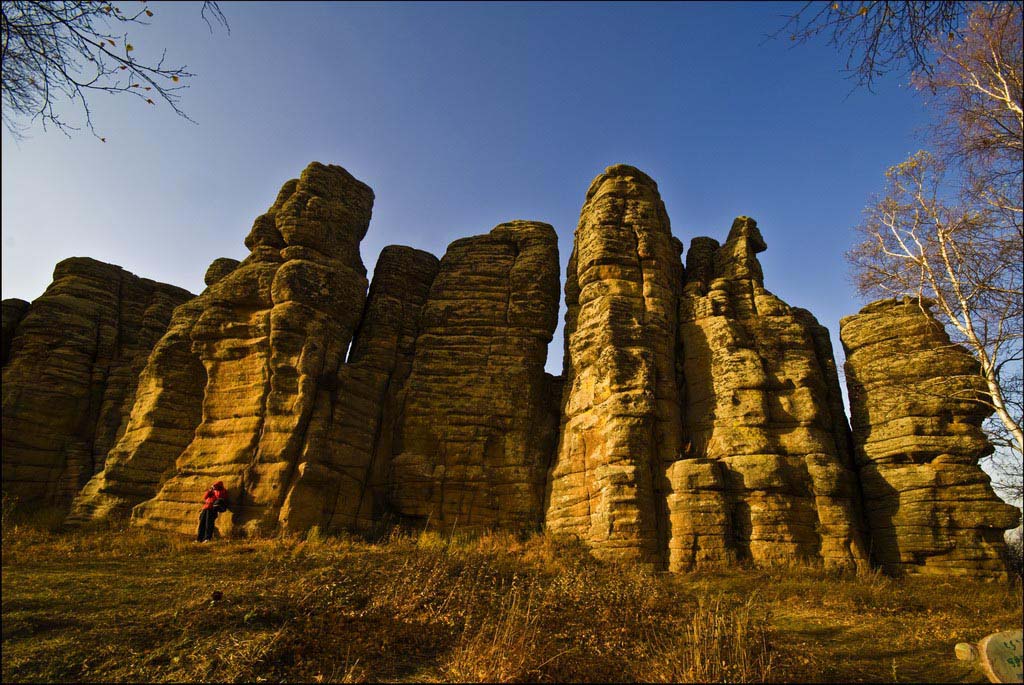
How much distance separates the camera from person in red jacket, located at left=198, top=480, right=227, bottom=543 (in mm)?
15953

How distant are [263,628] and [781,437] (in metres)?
15.4

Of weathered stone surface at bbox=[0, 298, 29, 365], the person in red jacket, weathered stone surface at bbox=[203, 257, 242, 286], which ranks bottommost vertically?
the person in red jacket

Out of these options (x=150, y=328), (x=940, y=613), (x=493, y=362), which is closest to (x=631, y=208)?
(x=493, y=362)

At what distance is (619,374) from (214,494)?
12950 millimetres

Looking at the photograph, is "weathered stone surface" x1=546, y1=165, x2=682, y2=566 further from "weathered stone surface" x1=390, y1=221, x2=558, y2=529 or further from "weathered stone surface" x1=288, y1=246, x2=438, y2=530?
"weathered stone surface" x1=288, y1=246, x2=438, y2=530

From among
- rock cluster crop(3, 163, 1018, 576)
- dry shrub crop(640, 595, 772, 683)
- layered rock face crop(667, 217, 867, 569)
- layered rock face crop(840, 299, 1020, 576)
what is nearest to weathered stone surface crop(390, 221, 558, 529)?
rock cluster crop(3, 163, 1018, 576)

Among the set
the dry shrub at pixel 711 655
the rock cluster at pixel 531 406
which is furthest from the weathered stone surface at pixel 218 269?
the dry shrub at pixel 711 655

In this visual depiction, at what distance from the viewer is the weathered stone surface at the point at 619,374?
16.2 meters

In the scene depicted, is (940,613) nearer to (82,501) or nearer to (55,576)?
(55,576)

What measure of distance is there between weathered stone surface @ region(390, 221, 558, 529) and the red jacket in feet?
17.7

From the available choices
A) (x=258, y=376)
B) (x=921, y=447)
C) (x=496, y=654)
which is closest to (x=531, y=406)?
(x=258, y=376)

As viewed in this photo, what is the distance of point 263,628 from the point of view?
25.6ft

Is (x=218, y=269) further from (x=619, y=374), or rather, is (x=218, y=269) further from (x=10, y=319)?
(x=619, y=374)

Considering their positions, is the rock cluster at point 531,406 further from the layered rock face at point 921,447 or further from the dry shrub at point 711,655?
the dry shrub at point 711,655
